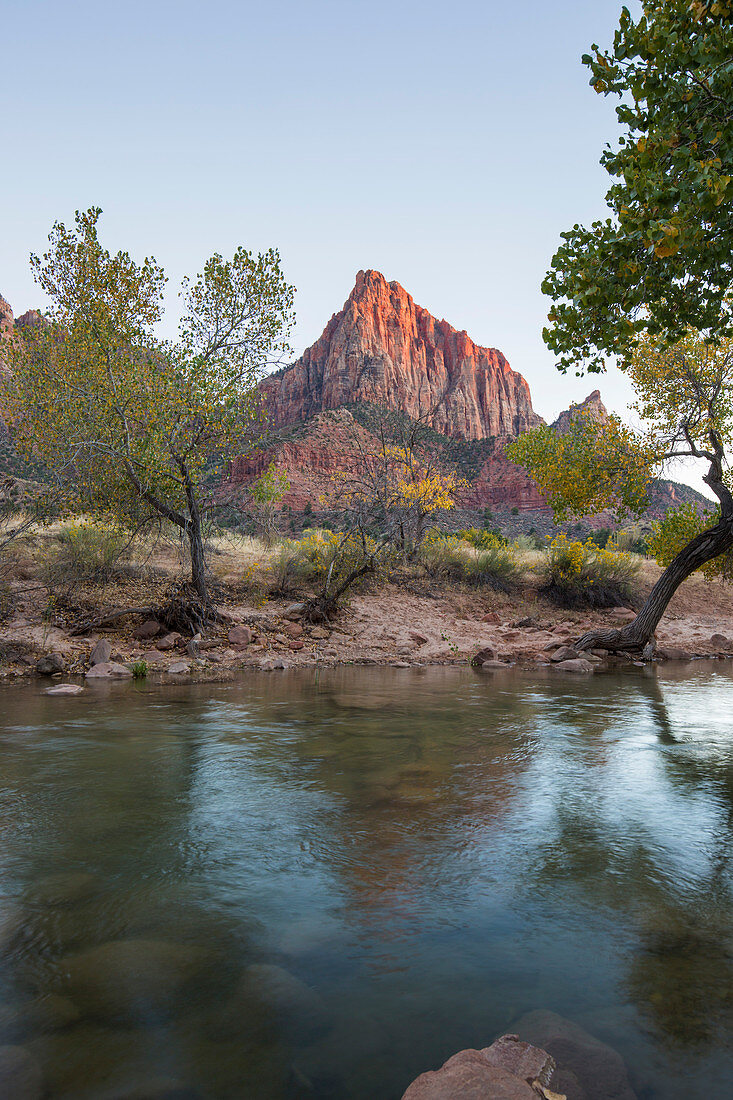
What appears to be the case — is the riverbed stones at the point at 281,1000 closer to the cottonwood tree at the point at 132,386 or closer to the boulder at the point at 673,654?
the cottonwood tree at the point at 132,386

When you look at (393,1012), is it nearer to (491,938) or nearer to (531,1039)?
(531,1039)

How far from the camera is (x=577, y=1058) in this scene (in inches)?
89.8

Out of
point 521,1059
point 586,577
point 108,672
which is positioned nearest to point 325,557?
point 108,672

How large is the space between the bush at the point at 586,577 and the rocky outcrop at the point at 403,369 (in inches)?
3304

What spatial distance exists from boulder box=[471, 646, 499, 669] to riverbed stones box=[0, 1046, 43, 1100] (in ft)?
40.4

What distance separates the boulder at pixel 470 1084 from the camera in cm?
192

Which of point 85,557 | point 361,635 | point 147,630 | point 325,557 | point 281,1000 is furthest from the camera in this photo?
point 325,557

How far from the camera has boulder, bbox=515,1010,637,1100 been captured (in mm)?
2125

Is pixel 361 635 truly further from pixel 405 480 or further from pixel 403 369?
pixel 403 369

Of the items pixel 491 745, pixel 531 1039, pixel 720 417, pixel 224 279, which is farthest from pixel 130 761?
pixel 720 417

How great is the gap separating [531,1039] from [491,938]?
2.60 ft

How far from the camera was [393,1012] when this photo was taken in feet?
8.50

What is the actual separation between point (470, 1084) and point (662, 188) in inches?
212

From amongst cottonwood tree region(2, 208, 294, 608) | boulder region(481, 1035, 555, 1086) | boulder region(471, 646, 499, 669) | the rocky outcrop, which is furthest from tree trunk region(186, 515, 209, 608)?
the rocky outcrop
